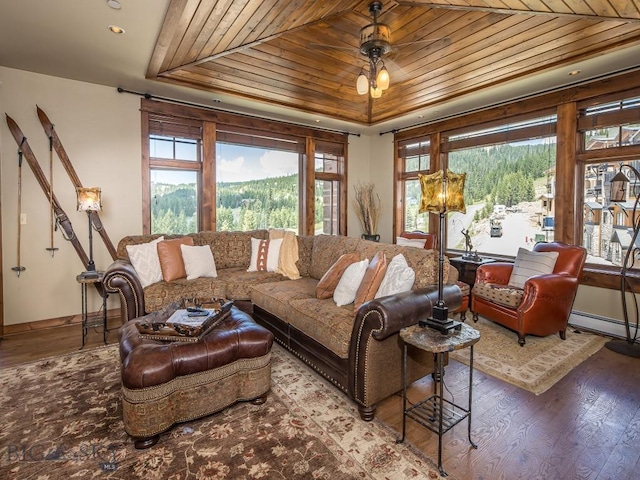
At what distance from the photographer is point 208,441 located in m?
1.92

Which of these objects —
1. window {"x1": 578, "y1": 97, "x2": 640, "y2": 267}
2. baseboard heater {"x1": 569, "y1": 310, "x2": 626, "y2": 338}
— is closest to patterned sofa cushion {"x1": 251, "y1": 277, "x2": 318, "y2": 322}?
baseboard heater {"x1": 569, "y1": 310, "x2": 626, "y2": 338}

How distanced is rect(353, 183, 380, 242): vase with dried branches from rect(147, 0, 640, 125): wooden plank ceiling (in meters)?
2.31

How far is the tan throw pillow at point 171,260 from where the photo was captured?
3619mm

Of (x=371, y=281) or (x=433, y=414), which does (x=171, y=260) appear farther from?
(x=433, y=414)

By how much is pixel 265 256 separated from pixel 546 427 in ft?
10.3

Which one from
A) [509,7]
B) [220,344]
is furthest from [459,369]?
[509,7]

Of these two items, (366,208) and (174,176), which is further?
(366,208)

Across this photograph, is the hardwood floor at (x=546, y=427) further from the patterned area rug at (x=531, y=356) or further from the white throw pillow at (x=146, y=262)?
the white throw pillow at (x=146, y=262)

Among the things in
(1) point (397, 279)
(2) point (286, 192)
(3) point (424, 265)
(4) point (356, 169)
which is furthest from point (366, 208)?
(1) point (397, 279)

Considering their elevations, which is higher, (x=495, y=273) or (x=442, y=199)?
(x=442, y=199)

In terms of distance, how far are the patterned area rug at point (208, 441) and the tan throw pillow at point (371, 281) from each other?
0.71 m

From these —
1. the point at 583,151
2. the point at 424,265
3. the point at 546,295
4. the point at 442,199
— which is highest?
the point at 583,151

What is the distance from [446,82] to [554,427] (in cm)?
370

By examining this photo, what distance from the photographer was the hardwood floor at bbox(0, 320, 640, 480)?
5.70 feet
